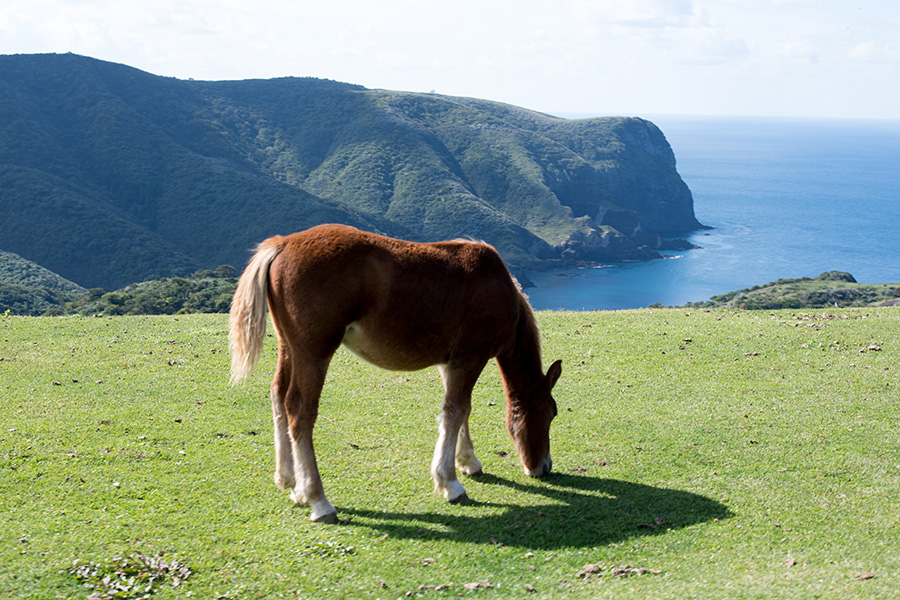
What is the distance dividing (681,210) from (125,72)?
422 feet

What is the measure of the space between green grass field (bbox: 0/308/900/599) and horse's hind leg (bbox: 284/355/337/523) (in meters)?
0.20

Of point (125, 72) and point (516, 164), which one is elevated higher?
point (125, 72)

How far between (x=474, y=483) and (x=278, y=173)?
126 m

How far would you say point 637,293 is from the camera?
4230 inches

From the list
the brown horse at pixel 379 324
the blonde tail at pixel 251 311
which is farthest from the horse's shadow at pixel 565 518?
the blonde tail at pixel 251 311

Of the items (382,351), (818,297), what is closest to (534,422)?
(382,351)

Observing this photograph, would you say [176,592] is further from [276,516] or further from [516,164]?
[516,164]

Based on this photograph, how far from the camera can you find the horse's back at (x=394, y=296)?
6.61m

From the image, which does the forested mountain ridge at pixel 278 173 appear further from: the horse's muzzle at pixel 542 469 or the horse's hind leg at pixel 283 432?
the horse's muzzle at pixel 542 469

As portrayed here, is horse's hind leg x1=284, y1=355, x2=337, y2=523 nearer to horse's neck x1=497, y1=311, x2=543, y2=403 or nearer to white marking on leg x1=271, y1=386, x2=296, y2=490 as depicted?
white marking on leg x1=271, y1=386, x2=296, y2=490

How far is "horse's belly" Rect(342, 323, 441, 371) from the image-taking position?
687 cm

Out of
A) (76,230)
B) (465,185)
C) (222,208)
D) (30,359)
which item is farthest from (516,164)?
(30,359)

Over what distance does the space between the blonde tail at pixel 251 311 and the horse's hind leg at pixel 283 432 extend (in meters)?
0.40

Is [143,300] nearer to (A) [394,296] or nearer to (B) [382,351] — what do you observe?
(B) [382,351]
